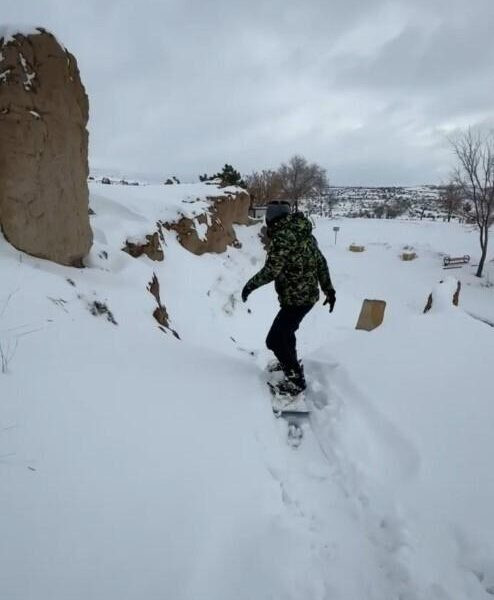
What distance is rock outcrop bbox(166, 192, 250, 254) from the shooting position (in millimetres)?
11875

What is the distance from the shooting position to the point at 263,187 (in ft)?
158

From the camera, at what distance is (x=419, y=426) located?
2.55m

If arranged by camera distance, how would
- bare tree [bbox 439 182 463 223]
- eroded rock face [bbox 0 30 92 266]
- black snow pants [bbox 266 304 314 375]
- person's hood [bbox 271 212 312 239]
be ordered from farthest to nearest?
bare tree [bbox 439 182 463 223] < eroded rock face [bbox 0 30 92 266] < black snow pants [bbox 266 304 314 375] < person's hood [bbox 271 212 312 239]

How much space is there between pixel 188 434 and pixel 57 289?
2.00 meters

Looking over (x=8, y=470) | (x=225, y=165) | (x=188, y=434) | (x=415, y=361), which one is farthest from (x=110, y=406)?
(x=225, y=165)

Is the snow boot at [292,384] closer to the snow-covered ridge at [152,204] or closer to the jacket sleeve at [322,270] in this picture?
the jacket sleeve at [322,270]

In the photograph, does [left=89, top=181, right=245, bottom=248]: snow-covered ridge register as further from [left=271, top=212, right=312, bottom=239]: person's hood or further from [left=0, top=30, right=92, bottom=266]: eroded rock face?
[left=271, top=212, right=312, bottom=239]: person's hood

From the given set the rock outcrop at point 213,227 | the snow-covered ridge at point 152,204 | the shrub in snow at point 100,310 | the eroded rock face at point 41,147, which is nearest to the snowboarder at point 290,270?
the shrub in snow at point 100,310

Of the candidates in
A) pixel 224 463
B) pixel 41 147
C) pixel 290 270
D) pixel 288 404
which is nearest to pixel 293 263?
pixel 290 270

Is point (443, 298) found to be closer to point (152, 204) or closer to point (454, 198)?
point (152, 204)

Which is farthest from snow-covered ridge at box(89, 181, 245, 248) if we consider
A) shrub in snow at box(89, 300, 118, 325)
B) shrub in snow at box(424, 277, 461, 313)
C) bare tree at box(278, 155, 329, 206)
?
bare tree at box(278, 155, 329, 206)

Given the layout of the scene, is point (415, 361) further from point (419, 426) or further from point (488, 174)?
point (488, 174)

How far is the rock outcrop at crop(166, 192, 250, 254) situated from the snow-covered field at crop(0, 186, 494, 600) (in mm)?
7880

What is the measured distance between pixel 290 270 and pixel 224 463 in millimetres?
1781
